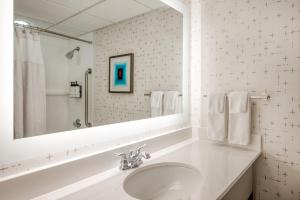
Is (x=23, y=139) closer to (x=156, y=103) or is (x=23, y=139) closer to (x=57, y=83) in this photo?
(x=57, y=83)

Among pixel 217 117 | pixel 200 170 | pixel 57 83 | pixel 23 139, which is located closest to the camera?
pixel 23 139

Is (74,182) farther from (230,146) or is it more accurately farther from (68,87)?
(230,146)

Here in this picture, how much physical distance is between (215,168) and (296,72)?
31.8 inches

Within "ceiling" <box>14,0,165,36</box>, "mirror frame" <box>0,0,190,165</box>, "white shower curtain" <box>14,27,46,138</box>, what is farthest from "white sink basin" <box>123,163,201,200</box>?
"ceiling" <box>14,0,165,36</box>

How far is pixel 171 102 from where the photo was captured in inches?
62.5

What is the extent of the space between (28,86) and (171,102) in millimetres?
1035

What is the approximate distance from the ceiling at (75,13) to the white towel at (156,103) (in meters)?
0.57

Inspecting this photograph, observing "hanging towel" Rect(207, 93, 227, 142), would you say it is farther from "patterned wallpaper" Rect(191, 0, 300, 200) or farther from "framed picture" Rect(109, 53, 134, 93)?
"framed picture" Rect(109, 53, 134, 93)

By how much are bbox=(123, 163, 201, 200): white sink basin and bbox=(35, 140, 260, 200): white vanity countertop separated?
1.5 inches

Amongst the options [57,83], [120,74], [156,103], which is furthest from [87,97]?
[156,103]

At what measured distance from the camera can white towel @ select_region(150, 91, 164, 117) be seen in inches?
56.0

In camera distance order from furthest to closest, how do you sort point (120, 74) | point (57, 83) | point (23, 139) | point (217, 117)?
point (217, 117) → point (120, 74) → point (57, 83) → point (23, 139)

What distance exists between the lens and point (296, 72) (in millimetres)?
1238

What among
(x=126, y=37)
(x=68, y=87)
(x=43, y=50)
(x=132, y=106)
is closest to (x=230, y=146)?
(x=132, y=106)
